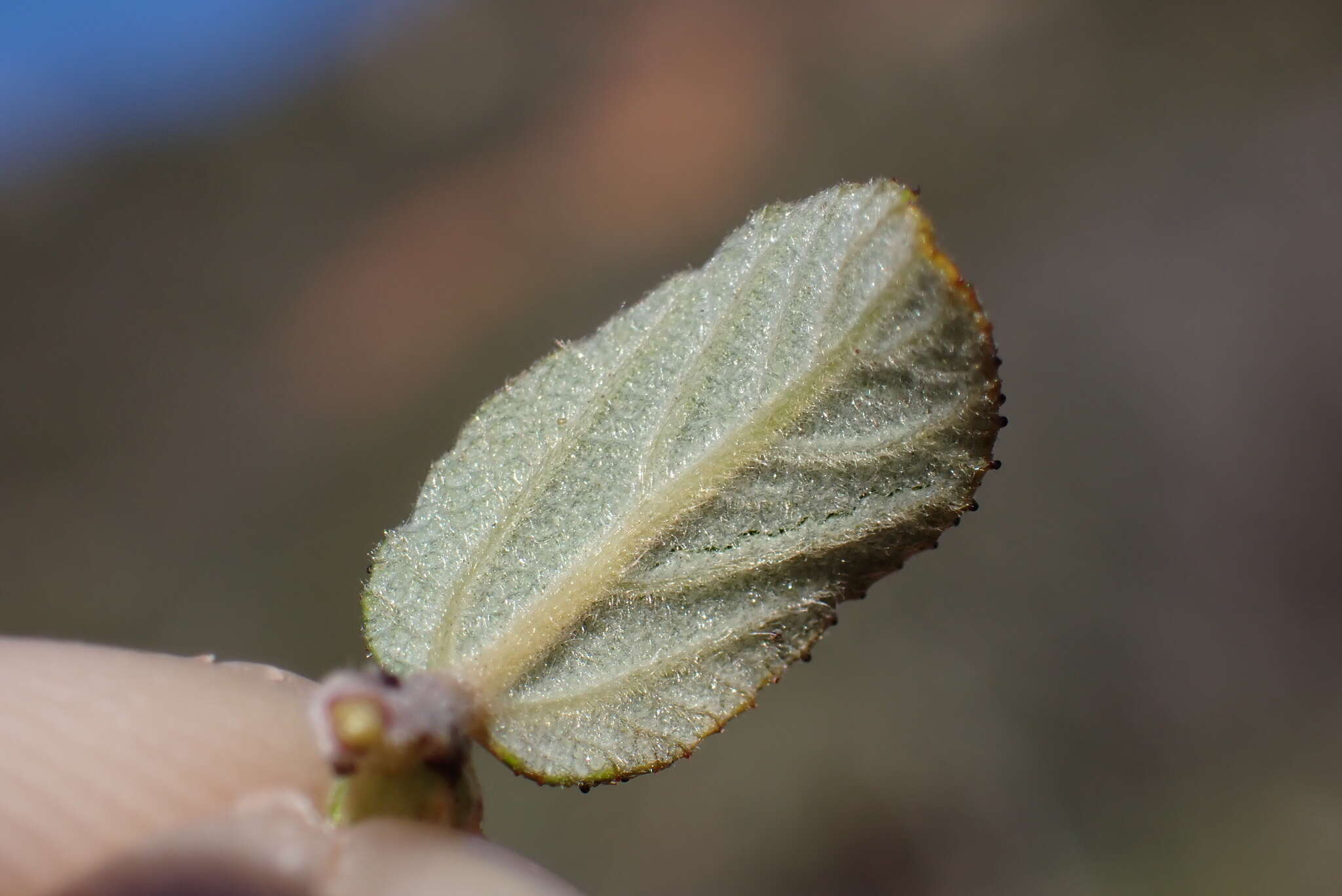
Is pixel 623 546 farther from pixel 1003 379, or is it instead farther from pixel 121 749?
pixel 1003 379

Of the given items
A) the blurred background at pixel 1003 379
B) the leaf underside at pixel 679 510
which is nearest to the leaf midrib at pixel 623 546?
the leaf underside at pixel 679 510

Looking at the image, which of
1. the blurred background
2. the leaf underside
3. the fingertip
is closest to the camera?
the leaf underside

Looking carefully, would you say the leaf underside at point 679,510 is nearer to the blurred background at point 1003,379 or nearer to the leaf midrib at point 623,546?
the leaf midrib at point 623,546

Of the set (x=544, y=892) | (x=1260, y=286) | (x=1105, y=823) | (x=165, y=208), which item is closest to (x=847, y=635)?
(x=1105, y=823)

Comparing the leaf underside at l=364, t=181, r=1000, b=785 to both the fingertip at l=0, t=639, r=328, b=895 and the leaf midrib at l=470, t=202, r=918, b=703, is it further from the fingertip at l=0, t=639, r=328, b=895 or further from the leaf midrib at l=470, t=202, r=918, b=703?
the fingertip at l=0, t=639, r=328, b=895

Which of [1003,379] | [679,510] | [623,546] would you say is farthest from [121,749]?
[1003,379]

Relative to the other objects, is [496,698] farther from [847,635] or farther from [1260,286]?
[1260,286]

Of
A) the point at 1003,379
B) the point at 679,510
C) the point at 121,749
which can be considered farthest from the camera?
the point at 1003,379

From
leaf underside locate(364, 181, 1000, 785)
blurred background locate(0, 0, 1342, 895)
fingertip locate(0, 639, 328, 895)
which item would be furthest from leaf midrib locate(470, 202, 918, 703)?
blurred background locate(0, 0, 1342, 895)
